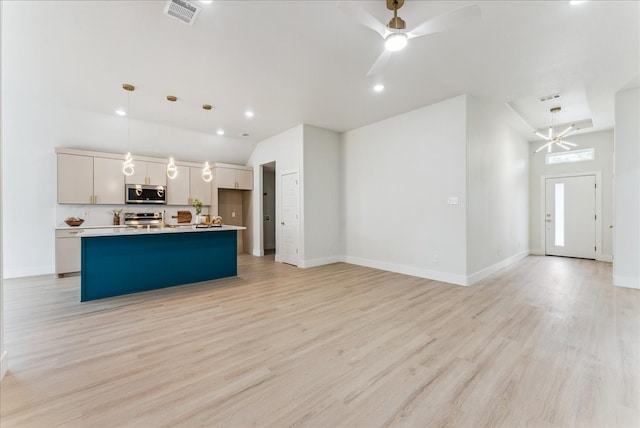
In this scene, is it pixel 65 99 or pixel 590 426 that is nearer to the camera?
pixel 590 426

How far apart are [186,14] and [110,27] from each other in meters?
0.92

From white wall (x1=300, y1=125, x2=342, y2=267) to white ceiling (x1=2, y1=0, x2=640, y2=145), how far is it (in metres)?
1.22

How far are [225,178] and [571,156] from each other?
30.4 ft

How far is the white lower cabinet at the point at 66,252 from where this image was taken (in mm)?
5039

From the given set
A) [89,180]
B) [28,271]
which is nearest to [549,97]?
[89,180]

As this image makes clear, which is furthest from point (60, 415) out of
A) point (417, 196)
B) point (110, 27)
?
point (417, 196)

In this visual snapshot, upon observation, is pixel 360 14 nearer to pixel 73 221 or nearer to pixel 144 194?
pixel 144 194

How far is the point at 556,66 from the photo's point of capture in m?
3.55

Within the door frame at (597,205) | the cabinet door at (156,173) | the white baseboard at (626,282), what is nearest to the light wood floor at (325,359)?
the white baseboard at (626,282)

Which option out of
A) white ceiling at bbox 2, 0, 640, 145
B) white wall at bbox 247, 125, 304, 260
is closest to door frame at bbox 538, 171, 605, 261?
white ceiling at bbox 2, 0, 640, 145

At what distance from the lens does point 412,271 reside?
5.10 metres

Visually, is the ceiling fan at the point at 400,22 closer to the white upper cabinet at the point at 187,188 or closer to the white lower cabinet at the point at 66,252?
the white upper cabinet at the point at 187,188

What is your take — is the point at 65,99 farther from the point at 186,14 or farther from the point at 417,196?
the point at 417,196

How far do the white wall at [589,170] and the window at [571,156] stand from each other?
82 mm
